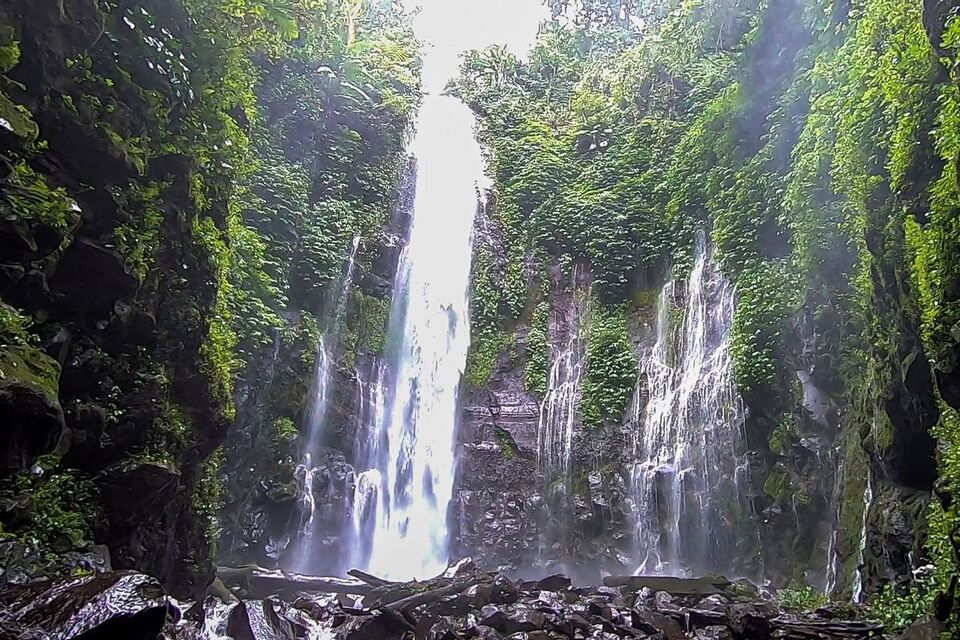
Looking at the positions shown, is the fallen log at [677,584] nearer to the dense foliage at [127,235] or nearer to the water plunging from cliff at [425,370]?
the water plunging from cliff at [425,370]

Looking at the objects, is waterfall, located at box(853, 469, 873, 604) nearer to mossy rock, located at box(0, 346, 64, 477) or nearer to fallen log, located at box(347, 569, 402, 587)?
fallen log, located at box(347, 569, 402, 587)

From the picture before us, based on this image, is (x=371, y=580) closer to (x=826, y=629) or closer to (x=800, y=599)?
(x=800, y=599)

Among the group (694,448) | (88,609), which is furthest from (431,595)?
(694,448)

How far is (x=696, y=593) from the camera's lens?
8977mm

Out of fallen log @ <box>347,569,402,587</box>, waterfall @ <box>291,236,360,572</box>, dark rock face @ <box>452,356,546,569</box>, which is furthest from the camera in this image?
dark rock face @ <box>452,356,546,569</box>

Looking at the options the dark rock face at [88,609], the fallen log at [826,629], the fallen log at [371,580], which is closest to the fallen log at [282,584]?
the fallen log at [371,580]

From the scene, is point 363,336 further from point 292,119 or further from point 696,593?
point 696,593

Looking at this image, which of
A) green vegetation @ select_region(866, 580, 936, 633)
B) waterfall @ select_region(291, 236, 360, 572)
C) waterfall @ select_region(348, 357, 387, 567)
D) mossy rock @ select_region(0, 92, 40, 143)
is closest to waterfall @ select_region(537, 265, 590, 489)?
waterfall @ select_region(348, 357, 387, 567)

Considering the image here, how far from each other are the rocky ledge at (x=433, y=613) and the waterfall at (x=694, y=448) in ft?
8.67

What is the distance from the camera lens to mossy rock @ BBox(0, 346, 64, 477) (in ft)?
14.0

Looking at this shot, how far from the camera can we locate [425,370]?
680 inches

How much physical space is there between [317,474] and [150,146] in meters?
9.02

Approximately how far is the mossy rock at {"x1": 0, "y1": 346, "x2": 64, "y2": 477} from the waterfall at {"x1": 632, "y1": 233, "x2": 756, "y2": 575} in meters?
11.1

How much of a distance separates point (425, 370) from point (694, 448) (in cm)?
711
